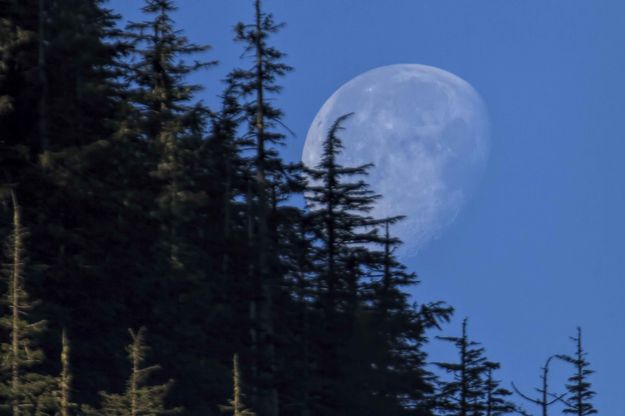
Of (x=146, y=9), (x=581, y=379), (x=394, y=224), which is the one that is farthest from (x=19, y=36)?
(x=581, y=379)

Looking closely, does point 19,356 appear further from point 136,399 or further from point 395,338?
point 395,338

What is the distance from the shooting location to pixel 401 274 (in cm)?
5491

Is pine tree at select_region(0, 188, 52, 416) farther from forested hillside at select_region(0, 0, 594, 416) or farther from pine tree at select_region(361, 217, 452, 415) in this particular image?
pine tree at select_region(361, 217, 452, 415)

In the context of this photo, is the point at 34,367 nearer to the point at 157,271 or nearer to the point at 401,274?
the point at 157,271

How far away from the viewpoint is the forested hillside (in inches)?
1352

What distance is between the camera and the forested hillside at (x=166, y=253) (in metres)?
34.3

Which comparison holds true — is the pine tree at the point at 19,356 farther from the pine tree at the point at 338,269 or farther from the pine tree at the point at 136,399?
the pine tree at the point at 338,269

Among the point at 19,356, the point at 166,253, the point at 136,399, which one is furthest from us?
the point at 166,253

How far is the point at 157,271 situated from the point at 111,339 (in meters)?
3.98

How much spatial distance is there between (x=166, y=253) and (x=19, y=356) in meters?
11.3

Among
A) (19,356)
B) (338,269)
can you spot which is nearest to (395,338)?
(338,269)

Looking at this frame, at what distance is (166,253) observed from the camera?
40.5 metres

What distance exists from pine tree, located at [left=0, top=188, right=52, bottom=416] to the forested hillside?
5 centimetres

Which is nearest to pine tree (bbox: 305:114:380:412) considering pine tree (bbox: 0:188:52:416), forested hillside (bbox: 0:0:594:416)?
forested hillside (bbox: 0:0:594:416)
